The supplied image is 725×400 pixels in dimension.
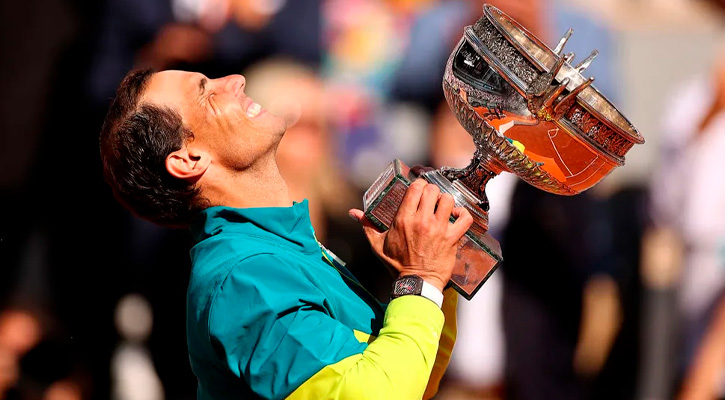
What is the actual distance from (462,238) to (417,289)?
21 centimetres

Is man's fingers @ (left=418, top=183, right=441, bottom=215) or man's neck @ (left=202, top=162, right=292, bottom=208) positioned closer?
man's fingers @ (left=418, top=183, right=441, bottom=215)

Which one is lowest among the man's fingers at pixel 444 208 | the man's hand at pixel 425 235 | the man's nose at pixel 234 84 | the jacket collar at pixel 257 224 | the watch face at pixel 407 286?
the jacket collar at pixel 257 224

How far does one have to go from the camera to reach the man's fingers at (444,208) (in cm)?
214

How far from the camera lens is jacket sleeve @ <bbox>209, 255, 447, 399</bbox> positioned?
1.92 metres

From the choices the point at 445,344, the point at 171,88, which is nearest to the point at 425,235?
the point at 445,344

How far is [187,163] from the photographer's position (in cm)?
230

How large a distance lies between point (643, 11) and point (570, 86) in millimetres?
3612

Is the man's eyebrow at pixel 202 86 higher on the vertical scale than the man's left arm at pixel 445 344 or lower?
higher

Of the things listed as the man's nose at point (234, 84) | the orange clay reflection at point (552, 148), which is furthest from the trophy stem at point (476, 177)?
the man's nose at point (234, 84)

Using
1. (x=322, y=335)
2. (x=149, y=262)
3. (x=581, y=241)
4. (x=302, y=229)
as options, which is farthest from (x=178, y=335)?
(x=322, y=335)

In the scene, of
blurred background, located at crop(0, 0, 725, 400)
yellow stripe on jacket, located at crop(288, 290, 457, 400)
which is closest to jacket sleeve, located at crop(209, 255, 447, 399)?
yellow stripe on jacket, located at crop(288, 290, 457, 400)

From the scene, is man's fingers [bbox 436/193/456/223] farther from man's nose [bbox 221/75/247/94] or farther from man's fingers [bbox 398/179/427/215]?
man's nose [bbox 221/75/247/94]

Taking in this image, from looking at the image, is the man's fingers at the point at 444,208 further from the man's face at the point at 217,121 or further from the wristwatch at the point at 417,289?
the man's face at the point at 217,121

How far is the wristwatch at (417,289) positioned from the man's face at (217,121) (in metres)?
0.46
